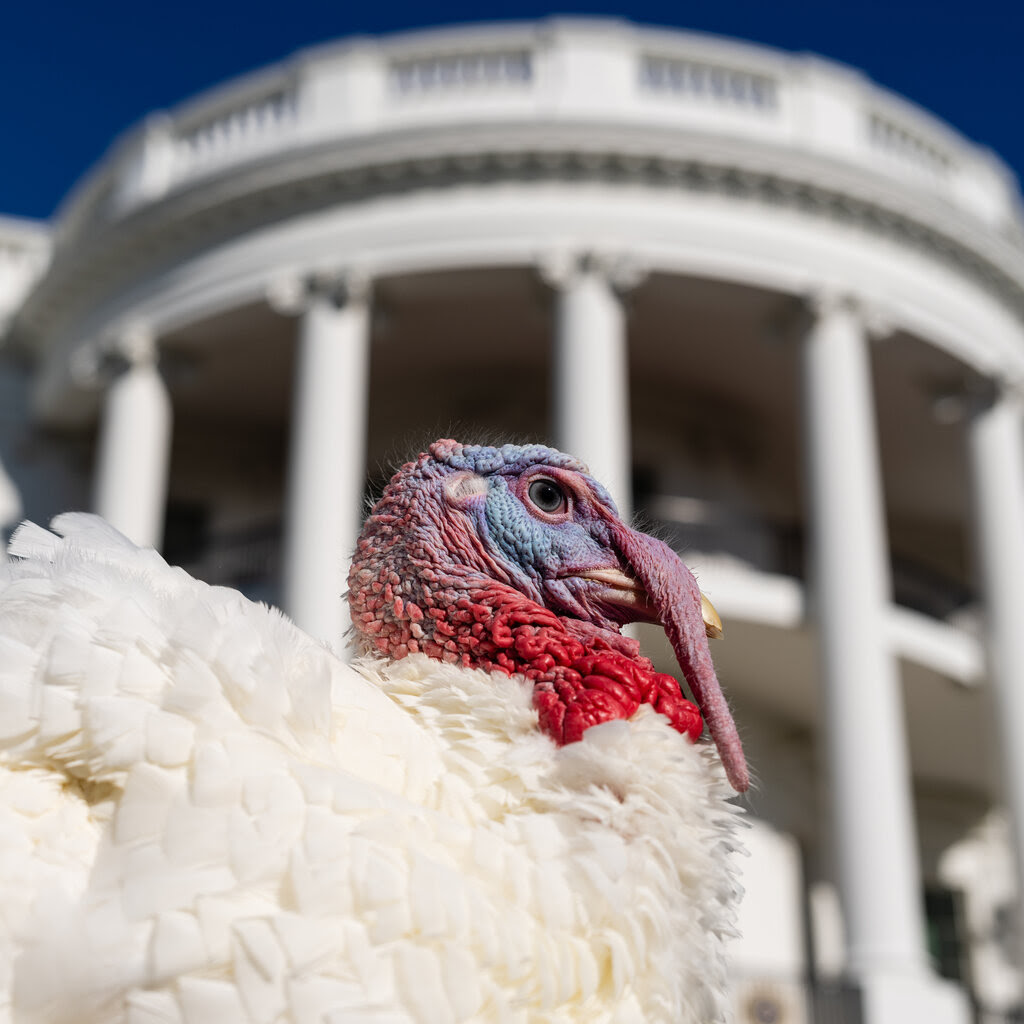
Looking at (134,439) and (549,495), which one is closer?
(549,495)

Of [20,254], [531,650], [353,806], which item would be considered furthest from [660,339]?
[353,806]

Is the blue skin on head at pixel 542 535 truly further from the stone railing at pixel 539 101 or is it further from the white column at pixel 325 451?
the stone railing at pixel 539 101

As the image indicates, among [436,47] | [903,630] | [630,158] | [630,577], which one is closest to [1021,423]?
[903,630]

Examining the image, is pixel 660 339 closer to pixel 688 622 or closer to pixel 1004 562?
pixel 1004 562

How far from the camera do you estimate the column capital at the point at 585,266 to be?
15.2 m

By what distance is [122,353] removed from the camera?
16.9 m

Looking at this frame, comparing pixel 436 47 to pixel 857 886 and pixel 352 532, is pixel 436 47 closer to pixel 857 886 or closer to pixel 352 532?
pixel 352 532

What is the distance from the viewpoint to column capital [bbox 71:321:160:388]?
16.8 m

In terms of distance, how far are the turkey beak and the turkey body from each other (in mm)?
50

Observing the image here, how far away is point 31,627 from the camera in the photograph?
6.77 ft

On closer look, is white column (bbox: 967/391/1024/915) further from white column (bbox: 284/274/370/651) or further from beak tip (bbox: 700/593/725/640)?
beak tip (bbox: 700/593/725/640)

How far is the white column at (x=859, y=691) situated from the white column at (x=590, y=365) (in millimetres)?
2380

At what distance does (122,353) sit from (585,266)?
19.7ft

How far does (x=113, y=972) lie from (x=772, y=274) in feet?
48.9
